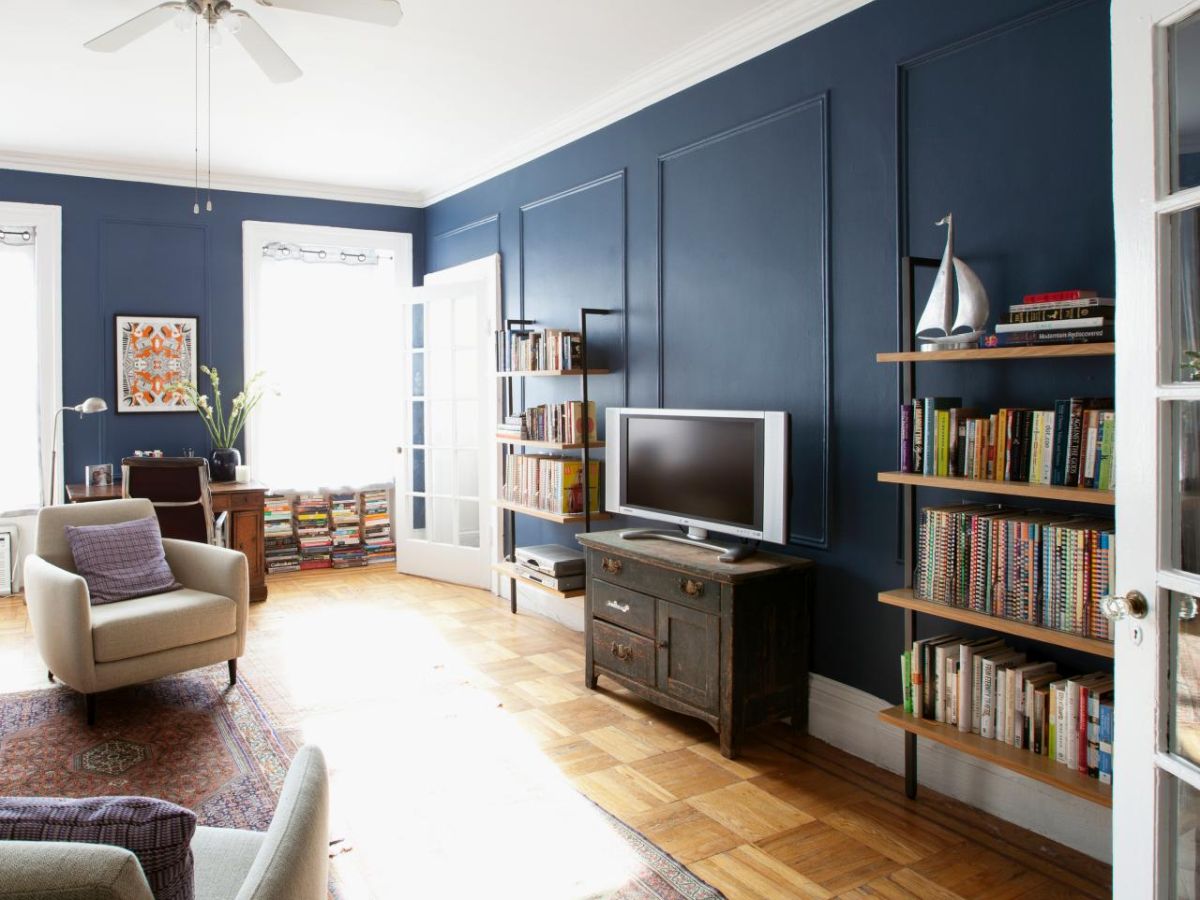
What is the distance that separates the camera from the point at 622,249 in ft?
14.9

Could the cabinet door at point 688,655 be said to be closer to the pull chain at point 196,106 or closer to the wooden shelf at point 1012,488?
the wooden shelf at point 1012,488

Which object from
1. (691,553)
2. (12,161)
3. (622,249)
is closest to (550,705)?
(691,553)

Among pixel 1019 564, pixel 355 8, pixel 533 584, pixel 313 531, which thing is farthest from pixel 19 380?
pixel 1019 564

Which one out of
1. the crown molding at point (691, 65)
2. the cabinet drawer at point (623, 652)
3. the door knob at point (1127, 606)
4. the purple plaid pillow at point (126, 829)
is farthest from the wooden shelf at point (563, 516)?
the purple plaid pillow at point (126, 829)

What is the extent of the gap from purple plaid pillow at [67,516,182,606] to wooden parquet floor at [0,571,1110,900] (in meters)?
0.64

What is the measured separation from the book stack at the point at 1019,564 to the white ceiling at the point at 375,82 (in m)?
1.85

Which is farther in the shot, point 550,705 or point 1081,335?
point 550,705

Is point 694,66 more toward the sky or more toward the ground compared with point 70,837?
more toward the sky

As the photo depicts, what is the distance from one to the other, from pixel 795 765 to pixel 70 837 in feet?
8.20

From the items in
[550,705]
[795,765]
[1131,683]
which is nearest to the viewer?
[1131,683]

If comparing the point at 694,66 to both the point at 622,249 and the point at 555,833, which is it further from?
the point at 555,833

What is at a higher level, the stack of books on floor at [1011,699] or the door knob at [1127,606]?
the door knob at [1127,606]

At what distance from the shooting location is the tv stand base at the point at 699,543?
339cm

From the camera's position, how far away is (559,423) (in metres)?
4.73
